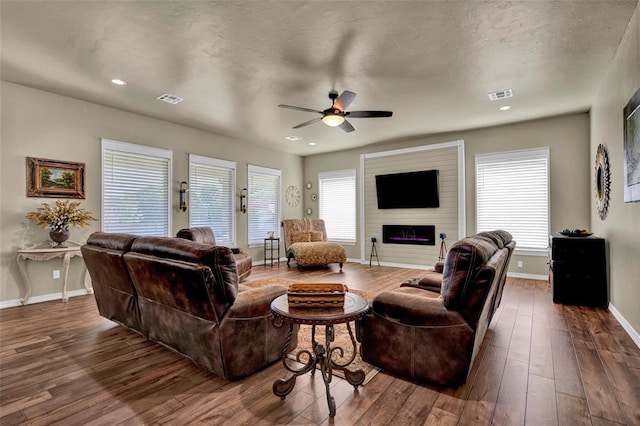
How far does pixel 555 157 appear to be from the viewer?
17.9 ft

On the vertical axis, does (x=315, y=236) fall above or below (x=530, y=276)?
above

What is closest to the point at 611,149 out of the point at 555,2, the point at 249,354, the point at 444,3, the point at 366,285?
the point at 555,2

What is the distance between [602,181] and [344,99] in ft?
11.8

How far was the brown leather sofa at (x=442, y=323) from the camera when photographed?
2021mm

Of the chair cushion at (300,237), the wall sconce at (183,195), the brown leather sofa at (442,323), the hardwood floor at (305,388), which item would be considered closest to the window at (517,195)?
the hardwood floor at (305,388)

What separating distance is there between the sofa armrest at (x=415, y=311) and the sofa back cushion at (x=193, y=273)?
1.07 m

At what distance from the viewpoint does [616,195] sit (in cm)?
360

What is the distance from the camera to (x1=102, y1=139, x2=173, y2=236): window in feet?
16.4

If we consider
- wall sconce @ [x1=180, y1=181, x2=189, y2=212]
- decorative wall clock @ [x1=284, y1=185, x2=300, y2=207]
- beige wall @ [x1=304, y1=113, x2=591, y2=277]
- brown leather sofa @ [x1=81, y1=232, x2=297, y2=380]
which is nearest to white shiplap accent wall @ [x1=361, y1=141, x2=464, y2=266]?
beige wall @ [x1=304, y1=113, x2=591, y2=277]

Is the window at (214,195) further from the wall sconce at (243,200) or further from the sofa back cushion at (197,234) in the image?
the sofa back cushion at (197,234)

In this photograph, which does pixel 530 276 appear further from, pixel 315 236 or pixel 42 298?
pixel 42 298

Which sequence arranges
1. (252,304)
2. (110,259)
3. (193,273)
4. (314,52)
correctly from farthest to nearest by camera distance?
(314,52) < (110,259) < (252,304) < (193,273)

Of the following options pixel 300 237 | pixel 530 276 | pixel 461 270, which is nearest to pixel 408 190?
pixel 300 237

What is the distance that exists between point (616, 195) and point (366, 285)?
3.41 m
